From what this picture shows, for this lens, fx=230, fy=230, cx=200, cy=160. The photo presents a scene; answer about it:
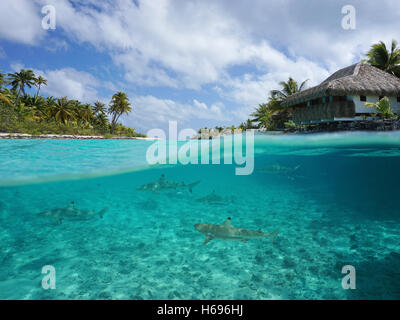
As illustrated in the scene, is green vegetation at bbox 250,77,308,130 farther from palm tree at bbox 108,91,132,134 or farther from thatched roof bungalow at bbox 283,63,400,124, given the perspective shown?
palm tree at bbox 108,91,132,134

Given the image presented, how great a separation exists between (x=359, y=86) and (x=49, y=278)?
23610mm

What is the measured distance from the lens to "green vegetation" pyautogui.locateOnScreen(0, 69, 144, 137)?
3025 centimetres

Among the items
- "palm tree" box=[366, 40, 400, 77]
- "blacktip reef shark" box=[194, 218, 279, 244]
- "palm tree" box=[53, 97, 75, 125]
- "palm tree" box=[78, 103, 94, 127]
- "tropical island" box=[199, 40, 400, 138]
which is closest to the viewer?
"blacktip reef shark" box=[194, 218, 279, 244]

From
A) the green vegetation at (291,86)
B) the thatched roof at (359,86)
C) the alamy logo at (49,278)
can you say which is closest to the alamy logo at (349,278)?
the alamy logo at (49,278)

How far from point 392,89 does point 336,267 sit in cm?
2102

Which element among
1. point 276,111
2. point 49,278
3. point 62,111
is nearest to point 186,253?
point 49,278

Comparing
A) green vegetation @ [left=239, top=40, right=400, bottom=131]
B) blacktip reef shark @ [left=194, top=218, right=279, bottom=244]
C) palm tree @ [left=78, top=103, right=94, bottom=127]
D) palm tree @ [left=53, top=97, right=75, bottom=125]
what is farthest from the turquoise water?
palm tree @ [left=78, top=103, right=94, bottom=127]

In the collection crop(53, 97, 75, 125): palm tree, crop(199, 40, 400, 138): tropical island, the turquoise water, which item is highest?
crop(53, 97, 75, 125): palm tree

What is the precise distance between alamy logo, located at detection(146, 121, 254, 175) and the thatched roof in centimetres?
663

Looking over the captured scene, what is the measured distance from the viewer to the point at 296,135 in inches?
783

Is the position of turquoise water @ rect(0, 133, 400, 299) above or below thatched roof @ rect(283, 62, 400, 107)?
below

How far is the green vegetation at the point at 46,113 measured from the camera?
3025 centimetres

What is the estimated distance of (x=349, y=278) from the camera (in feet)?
19.7
